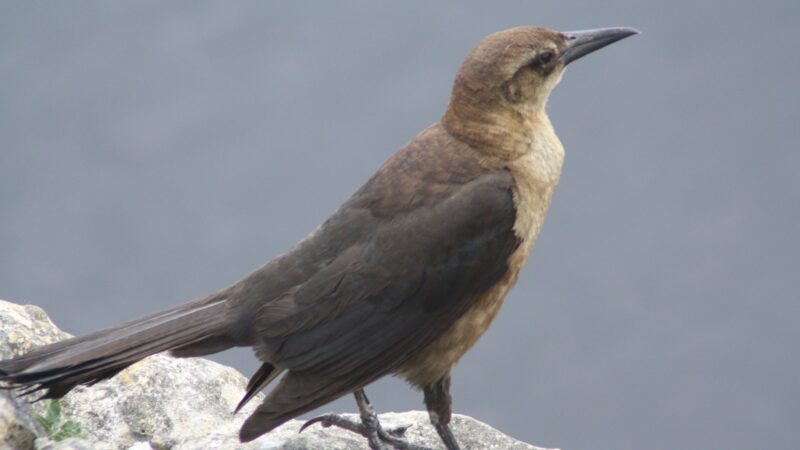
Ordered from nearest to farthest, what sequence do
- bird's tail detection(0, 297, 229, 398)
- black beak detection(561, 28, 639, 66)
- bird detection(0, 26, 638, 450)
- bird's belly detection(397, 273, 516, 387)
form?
bird's tail detection(0, 297, 229, 398) → bird detection(0, 26, 638, 450) → bird's belly detection(397, 273, 516, 387) → black beak detection(561, 28, 639, 66)

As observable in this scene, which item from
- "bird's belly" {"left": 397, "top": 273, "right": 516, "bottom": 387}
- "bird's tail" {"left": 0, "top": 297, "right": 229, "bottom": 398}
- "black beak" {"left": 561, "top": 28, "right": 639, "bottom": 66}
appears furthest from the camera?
"black beak" {"left": 561, "top": 28, "right": 639, "bottom": 66}

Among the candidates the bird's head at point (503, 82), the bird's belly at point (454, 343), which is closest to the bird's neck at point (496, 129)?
the bird's head at point (503, 82)

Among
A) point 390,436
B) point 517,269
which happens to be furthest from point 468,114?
point 390,436

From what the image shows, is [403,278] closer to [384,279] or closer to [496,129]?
[384,279]

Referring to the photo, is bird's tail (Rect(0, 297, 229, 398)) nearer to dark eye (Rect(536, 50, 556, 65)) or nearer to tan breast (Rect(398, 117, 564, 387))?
tan breast (Rect(398, 117, 564, 387))

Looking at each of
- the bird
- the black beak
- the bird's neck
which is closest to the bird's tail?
the bird

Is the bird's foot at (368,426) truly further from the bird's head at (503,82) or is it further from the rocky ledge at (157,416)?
the bird's head at (503,82)

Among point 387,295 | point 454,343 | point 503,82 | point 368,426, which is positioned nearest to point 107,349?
point 387,295
